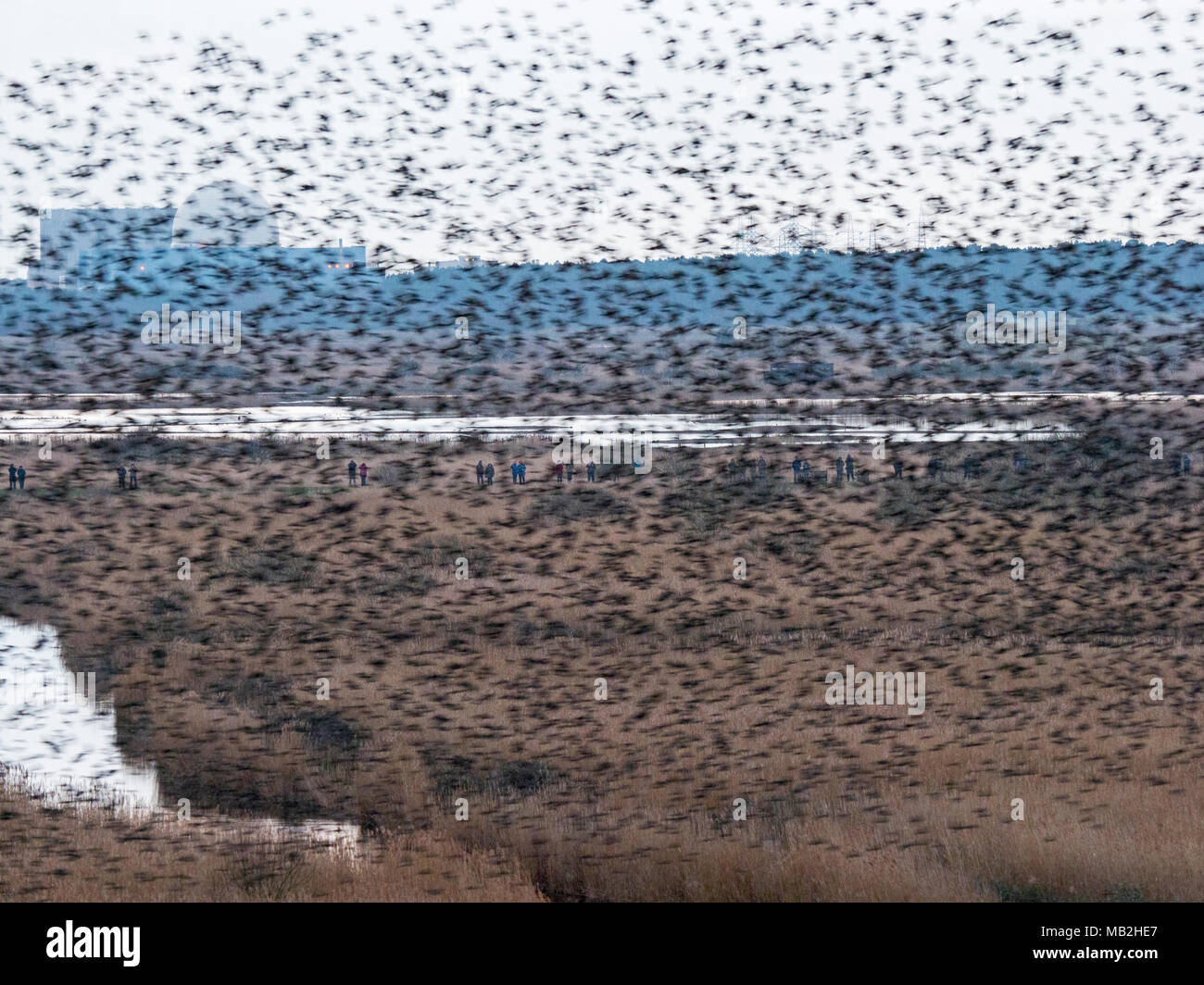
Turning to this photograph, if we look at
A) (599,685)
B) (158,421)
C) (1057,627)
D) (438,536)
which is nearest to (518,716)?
(599,685)

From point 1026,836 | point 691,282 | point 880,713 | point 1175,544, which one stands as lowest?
point 1026,836

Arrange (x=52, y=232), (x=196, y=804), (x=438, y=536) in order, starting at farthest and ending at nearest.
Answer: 1. (x=438, y=536)
2. (x=196, y=804)
3. (x=52, y=232)

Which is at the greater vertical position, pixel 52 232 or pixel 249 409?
pixel 52 232

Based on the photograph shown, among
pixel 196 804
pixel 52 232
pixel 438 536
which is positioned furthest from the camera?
pixel 438 536

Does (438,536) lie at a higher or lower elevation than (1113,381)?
lower

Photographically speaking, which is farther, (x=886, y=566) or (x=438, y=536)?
(x=438, y=536)

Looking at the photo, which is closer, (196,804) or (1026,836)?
(1026,836)

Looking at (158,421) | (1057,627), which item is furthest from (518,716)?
(1057,627)

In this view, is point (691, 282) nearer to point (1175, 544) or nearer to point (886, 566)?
point (886, 566)

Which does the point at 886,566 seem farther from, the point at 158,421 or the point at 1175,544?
the point at 158,421
